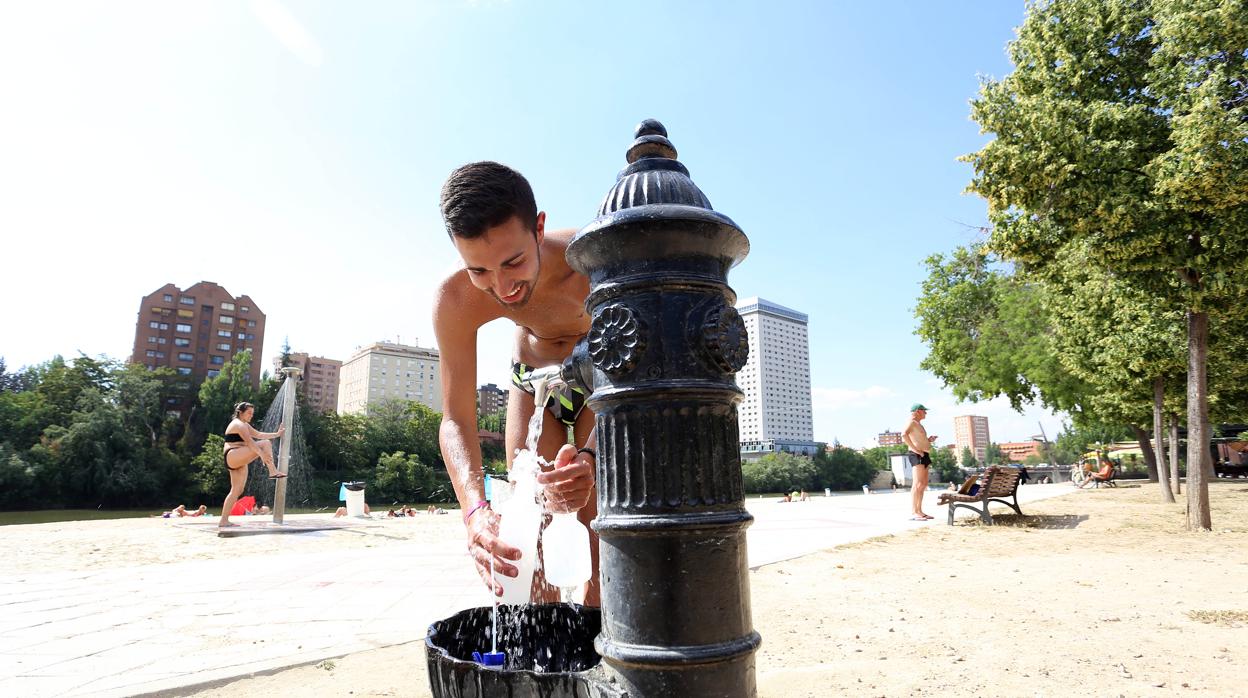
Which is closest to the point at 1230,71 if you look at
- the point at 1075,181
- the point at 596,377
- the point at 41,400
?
the point at 1075,181

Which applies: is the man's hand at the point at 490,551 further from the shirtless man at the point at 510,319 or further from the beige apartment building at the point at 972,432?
the beige apartment building at the point at 972,432

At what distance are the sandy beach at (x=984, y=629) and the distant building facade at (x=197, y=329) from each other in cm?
7709

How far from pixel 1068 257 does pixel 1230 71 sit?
20.8 feet

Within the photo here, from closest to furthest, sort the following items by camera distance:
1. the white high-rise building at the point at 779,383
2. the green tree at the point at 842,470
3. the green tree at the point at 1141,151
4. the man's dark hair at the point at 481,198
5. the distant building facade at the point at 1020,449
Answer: the man's dark hair at the point at 481,198
the green tree at the point at 1141,151
the green tree at the point at 842,470
the white high-rise building at the point at 779,383
the distant building facade at the point at 1020,449

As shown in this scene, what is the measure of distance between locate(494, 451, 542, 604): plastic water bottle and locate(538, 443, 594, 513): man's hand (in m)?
0.07

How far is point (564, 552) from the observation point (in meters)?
2.17

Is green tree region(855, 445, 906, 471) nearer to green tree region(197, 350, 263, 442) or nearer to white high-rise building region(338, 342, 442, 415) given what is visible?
white high-rise building region(338, 342, 442, 415)

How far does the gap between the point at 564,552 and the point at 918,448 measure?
31.2 ft

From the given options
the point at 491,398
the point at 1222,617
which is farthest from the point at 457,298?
the point at 491,398

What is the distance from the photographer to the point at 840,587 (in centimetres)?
468

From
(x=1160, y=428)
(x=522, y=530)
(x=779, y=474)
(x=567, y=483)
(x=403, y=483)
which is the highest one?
(x=1160, y=428)

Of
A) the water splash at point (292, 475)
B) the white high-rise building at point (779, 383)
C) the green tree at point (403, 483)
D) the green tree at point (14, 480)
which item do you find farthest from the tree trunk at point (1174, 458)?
the white high-rise building at point (779, 383)

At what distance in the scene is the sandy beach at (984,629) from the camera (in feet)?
8.46

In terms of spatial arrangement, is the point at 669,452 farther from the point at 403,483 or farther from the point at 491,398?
the point at 491,398
